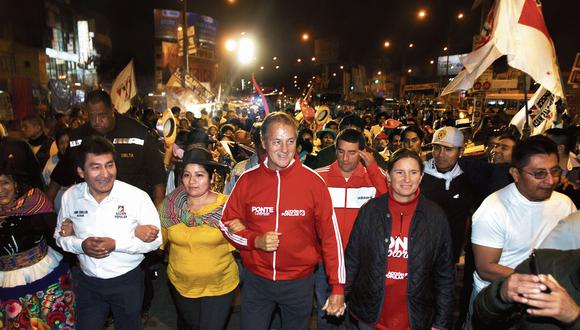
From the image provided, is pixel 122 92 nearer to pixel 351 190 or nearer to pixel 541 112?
pixel 351 190

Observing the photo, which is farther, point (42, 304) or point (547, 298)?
point (42, 304)

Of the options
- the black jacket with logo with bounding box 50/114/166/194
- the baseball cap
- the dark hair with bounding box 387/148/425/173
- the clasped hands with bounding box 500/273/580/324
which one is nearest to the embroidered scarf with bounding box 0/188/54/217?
the black jacket with logo with bounding box 50/114/166/194

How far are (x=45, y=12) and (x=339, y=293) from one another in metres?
47.0

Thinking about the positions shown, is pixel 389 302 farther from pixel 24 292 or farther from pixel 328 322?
pixel 24 292

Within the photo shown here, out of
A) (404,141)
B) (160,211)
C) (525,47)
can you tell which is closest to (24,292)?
(160,211)

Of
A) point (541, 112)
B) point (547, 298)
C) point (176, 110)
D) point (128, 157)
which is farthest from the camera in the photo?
point (176, 110)

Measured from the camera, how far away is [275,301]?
3.29 metres

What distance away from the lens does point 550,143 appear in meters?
2.89

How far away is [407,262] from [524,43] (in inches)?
162

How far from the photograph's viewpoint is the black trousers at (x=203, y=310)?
3.37m

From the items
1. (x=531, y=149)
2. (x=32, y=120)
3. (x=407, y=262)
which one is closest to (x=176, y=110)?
(x=32, y=120)

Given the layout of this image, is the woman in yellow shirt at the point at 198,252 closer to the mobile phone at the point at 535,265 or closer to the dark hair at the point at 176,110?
the mobile phone at the point at 535,265

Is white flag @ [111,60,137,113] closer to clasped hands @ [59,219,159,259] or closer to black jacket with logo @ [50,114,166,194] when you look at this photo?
black jacket with logo @ [50,114,166,194]

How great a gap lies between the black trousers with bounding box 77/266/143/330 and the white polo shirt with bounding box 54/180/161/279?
75 mm
